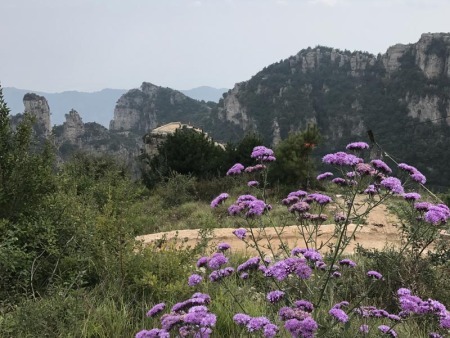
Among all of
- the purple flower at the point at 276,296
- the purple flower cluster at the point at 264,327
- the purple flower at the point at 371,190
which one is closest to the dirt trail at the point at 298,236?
the purple flower at the point at 371,190

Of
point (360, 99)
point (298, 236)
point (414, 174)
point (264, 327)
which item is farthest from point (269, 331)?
point (360, 99)

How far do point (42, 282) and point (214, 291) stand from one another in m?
2.56

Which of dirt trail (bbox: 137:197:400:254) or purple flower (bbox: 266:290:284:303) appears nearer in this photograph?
purple flower (bbox: 266:290:284:303)

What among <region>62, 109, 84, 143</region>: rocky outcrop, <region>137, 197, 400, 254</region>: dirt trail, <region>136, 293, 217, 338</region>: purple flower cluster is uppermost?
<region>136, 293, 217, 338</region>: purple flower cluster

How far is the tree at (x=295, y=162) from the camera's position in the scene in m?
18.9

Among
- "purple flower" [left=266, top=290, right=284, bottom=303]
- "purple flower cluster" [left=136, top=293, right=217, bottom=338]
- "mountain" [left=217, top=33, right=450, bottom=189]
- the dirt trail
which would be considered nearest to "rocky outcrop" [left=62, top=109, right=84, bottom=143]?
"mountain" [left=217, top=33, right=450, bottom=189]

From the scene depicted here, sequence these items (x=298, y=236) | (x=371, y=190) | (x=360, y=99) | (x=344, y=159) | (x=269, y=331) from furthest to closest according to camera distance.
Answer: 1. (x=360, y=99)
2. (x=298, y=236)
3. (x=371, y=190)
4. (x=344, y=159)
5. (x=269, y=331)

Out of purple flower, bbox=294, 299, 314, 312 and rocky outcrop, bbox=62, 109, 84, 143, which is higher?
purple flower, bbox=294, 299, 314, 312

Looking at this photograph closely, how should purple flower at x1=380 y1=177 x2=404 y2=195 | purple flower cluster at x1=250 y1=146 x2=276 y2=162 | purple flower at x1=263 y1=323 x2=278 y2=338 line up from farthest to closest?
purple flower cluster at x1=250 y1=146 x2=276 y2=162, purple flower at x1=380 y1=177 x2=404 y2=195, purple flower at x1=263 y1=323 x2=278 y2=338

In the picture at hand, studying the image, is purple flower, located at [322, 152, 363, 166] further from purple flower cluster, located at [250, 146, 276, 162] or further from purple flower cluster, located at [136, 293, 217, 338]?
purple flower cluster, located at [136, 293, 217, 338]

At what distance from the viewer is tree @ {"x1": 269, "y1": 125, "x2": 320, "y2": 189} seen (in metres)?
18.9

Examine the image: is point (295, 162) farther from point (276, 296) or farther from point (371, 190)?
point (276, 296)

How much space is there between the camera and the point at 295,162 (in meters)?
18.9

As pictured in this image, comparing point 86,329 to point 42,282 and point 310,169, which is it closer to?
point 42,282
